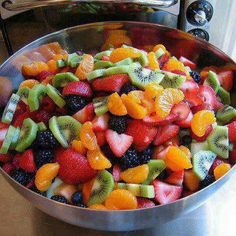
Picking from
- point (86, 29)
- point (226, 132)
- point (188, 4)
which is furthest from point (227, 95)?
point (86, 29)

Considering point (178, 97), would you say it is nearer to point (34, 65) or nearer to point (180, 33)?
point (180, 33)

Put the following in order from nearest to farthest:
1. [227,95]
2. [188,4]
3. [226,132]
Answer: [226,132]
[227,95]
[188,4]

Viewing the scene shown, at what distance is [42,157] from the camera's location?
2.60ft

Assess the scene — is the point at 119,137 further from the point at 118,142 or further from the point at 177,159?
the point at 177,159

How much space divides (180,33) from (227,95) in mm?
202

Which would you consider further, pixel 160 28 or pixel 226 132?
pixel 160 28

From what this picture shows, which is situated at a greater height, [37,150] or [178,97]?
[178,97]

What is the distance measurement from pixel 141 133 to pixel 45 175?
0.21 metres

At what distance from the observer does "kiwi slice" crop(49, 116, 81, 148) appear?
0.81 m

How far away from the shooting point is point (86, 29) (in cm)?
107

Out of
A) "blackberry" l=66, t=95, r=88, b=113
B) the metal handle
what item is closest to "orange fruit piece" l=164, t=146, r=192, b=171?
"blackberry" l=66, t=95, r=88, b=113

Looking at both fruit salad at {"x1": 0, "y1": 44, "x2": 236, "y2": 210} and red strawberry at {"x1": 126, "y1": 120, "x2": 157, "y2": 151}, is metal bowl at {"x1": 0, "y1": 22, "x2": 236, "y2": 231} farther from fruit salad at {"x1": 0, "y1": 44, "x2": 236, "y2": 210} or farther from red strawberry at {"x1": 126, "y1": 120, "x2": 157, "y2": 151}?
red strawberry at {"x1": 126, "y1": 120, "x2": 157, "y2": 151}

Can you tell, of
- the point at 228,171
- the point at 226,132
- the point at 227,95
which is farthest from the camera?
the point at 227,95

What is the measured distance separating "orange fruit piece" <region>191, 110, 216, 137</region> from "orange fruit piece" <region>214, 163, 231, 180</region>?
8 centimetres
